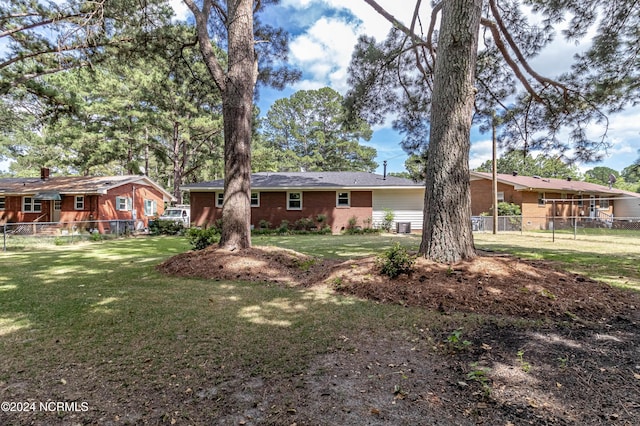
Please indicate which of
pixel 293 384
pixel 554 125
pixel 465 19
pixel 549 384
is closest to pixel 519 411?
pixel 549 384

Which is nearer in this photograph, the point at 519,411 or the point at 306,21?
the point at 519,411

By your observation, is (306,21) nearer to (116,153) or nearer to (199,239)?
(199,239)

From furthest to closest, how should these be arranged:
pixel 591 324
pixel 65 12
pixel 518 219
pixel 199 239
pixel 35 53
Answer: pixel 518 219, pixel 35 53, pixel 65 12, pixel 199 239, pixel 591 324

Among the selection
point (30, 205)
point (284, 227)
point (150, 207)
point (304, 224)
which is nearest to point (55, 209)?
point (30, 205)

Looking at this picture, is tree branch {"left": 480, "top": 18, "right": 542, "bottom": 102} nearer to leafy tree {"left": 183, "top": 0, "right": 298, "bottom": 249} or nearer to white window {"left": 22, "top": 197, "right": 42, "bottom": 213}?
leafy tree {"left": 183, "top": 0, "right": 298, "bottom": 249}

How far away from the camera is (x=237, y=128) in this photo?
23.5ft

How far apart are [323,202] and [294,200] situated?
1880 mm

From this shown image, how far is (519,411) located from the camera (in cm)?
190

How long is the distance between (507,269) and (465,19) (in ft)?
14.2

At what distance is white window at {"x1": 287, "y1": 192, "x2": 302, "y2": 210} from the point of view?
18828 millimetres

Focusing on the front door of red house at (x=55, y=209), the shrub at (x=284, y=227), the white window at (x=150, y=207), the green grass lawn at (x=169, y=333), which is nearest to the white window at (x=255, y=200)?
the shrub at (x=284, y=227)

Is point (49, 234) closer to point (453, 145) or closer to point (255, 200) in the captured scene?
point (255, 200)

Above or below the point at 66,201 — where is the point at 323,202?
below

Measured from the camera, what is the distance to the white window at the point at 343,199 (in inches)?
731
